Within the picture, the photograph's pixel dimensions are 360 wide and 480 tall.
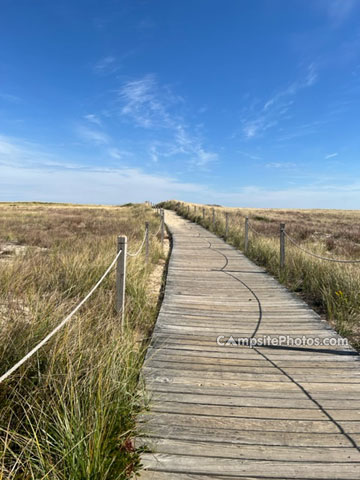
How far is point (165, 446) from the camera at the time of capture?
2273mm

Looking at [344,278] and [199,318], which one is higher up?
[344,278]

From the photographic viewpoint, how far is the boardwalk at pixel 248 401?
2152 millimetres

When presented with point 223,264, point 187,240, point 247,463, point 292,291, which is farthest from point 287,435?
point 187,240

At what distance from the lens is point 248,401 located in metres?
2.83

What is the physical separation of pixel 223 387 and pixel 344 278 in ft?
12.5

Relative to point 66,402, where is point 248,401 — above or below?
below

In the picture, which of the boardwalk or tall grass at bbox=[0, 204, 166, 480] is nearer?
tall grass at bbox=[0, 204, 166, 480]

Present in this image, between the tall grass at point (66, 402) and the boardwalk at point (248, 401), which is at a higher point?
the tall grass at point (66, 402)

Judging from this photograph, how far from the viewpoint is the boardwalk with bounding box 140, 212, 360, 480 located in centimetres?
215

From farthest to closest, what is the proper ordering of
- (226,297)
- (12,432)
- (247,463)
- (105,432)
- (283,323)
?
1. (226,297)
2. (283,323)
3. (247,463)
4. (105,432)
5. (12,432)

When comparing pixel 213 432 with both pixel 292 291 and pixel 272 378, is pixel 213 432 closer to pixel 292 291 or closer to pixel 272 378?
pixel 272 378

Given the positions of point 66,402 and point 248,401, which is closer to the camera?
point 66,402

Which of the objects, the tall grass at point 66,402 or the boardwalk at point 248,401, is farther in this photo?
the boardwalk at point 248,401

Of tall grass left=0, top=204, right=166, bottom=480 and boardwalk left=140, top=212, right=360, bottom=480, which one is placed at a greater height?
tall grass left=0, top=204, right=166, bottom=480
